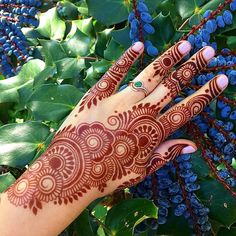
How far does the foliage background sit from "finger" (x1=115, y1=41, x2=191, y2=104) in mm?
84

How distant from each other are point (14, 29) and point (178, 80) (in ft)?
1.66

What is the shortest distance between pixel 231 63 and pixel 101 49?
302mm

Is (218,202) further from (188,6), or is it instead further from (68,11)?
(68,11)

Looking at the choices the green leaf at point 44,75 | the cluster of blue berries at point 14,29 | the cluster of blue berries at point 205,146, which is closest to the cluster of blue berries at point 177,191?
the cluster of blue berries at point 205,146

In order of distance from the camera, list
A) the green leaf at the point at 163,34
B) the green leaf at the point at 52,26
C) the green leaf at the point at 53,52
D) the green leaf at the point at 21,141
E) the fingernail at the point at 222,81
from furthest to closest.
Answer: the green leaf at the point at 52,26 → the green leaf at the point at 53,52 → the green leaf at the point at 21,141 → the green leaf at the point at 163,34 → the fingernail at the point at 222,81

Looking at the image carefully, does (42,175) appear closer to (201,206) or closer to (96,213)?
(201,206)

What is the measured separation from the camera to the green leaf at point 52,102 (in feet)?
2.99

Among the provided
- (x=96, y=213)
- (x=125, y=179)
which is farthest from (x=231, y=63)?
(x=96, y=213)

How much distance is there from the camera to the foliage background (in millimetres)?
843

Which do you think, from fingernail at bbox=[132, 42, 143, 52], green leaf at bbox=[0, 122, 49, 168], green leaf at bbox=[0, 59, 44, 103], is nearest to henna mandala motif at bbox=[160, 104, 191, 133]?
fingernail at bbox=[132, 42, 143, 52]

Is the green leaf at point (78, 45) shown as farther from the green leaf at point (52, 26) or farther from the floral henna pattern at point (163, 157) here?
the floral henna pattern at point (163, 157)

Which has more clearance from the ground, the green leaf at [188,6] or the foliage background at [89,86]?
the green leaf at [188,6]

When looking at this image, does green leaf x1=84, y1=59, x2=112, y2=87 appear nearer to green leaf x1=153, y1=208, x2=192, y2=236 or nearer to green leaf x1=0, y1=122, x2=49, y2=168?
green leaf x1=0, y1=122, x2=49, y2=168

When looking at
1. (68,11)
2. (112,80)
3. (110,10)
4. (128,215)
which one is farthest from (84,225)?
(68,11)
